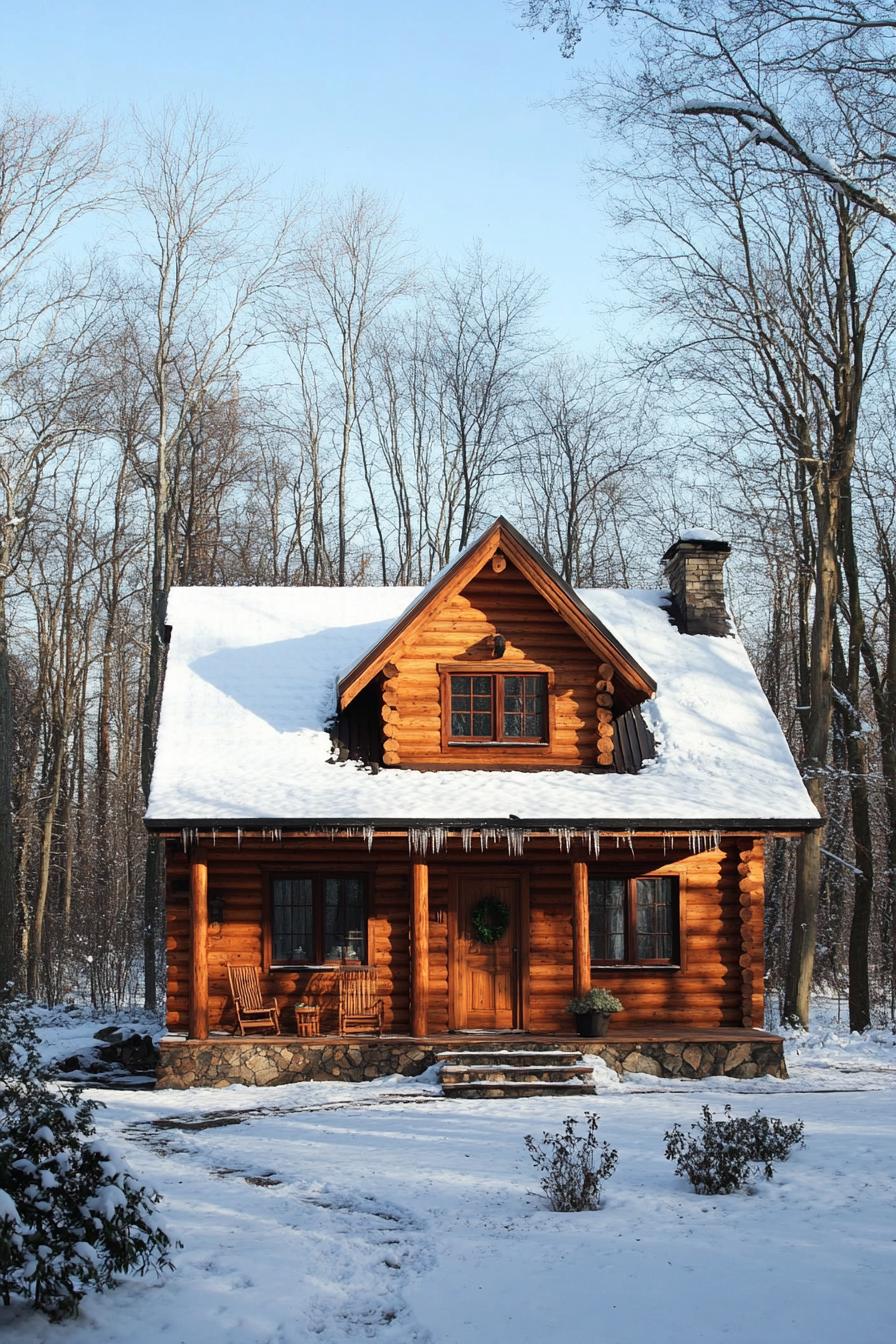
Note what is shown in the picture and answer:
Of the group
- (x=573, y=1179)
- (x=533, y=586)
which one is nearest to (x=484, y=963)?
(x=533, y=586)

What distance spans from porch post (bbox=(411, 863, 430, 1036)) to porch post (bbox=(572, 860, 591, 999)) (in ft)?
6.00

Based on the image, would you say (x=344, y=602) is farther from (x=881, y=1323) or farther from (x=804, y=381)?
(x=881, y=1323)

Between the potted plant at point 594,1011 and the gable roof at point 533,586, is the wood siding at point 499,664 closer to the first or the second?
the gable roof at point 533,586

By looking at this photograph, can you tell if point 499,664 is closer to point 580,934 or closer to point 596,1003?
point 580,934

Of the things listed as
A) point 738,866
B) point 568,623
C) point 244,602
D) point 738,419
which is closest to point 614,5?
point 568,623

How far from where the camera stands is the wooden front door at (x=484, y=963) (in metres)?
17.3

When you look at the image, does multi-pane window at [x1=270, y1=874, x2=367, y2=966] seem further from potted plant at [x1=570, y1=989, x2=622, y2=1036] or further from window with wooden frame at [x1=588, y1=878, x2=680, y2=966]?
window with wooden frame at [x1=588, y1=878, x2=680, y2=966]

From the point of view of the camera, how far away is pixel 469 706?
1772 centimetres

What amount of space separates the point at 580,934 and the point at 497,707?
10.4 feet

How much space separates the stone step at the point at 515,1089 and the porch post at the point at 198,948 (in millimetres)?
3116

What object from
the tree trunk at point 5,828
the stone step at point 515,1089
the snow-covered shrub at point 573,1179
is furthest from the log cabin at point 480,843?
the snow-covered shrub at point 573,1179

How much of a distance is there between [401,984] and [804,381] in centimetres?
1219

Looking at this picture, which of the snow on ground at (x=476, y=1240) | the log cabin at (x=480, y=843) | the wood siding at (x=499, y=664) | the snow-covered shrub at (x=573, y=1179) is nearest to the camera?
the snow on ground at (x=476, y=1240)

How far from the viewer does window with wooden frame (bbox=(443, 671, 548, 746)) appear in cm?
1767
